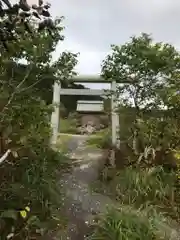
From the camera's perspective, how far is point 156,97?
252 inches

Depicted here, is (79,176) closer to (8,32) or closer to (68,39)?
(68,39)

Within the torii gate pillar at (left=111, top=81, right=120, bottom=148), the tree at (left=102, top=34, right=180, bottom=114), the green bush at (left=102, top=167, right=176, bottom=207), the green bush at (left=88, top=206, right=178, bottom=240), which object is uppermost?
the tree at (left=102, top=34, right=180, bottom=114)

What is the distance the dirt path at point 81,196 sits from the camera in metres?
4.88

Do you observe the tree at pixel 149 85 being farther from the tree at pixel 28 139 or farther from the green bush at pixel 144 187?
the tree at pixel 28 139

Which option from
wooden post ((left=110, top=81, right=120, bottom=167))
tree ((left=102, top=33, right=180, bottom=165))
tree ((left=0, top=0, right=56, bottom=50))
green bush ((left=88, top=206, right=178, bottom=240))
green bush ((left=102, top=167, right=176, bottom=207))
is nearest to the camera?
tree ((left=0, top=0, right=56, bottom=50))

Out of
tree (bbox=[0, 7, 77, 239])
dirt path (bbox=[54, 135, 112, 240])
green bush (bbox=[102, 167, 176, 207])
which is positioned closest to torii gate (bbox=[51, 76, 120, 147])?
dirt path (bbox=[54, 135, 112, 240])

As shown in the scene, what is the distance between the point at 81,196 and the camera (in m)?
5.63

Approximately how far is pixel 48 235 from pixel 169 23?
424 cm

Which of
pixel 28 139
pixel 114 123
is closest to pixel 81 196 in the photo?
pixel 28 139

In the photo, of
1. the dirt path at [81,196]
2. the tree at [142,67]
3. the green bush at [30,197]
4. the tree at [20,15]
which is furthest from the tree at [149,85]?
the tree at [20,15]

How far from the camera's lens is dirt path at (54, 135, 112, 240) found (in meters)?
4.88

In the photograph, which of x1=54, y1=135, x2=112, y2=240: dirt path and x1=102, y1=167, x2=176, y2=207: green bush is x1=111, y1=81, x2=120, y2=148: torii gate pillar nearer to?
x1=54, y1=135, x2=112, y2=240: dirt path

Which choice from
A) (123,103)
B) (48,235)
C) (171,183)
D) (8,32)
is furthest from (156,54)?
Result: (8,32)

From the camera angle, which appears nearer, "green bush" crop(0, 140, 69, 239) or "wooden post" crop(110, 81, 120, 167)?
"green bush" crop(0, 140, 69, 239)
